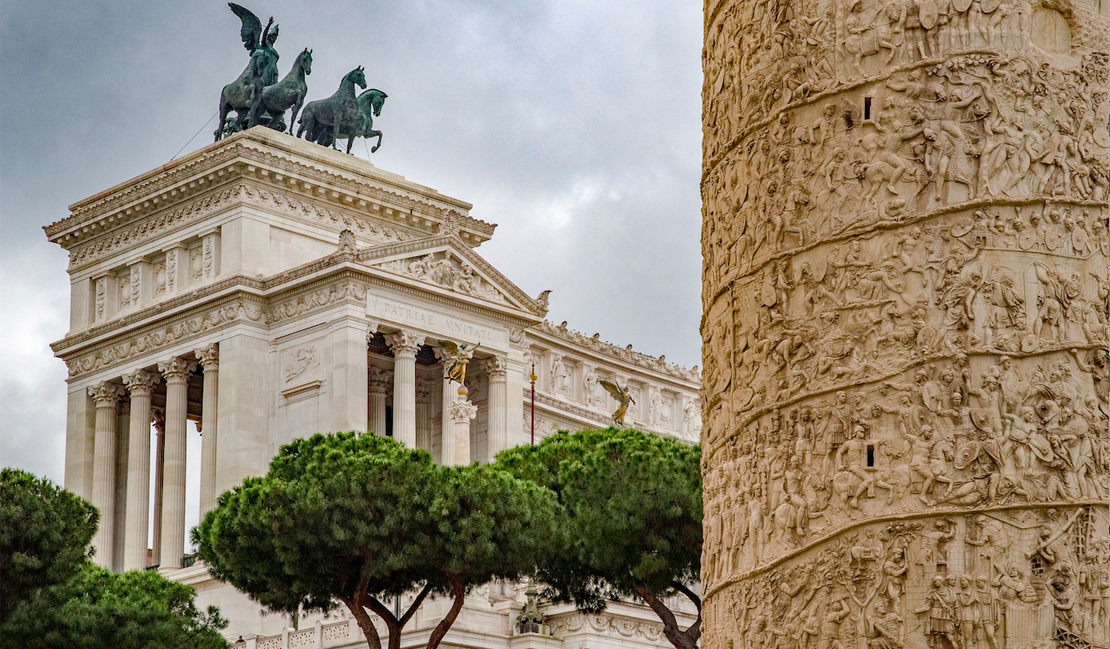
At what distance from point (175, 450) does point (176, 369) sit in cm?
226

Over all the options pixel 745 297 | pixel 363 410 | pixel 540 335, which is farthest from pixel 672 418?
pixel 745 297

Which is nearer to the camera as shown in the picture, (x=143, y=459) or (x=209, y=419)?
(x=209, y=419)

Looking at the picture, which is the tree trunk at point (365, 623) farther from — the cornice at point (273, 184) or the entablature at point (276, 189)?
the cornice at point (273, 184)

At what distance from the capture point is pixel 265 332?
55.4 m

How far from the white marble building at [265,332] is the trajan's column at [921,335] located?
121 ft

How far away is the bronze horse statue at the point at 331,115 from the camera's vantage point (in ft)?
202

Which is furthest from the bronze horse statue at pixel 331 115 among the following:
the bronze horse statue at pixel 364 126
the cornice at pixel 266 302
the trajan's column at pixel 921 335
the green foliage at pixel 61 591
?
the trajan's column at pixel 921 335

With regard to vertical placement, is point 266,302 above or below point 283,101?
below

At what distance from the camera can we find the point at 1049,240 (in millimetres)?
11688

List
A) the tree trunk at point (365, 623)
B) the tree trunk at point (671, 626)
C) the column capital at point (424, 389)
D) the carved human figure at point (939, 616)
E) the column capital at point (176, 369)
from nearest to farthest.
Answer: the carved human figure at point (939, 616)
the tree trunk at point (671, 626)
the tree trunk at point (365, 623)
the column capital at point (176, 369)
the column capital at point (424, 389)

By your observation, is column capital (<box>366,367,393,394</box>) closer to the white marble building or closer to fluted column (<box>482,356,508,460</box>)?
the white marble building

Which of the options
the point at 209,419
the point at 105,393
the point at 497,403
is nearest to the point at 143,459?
the point at 105,393

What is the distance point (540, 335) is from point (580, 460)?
2152 centimetres

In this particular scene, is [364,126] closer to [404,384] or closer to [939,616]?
[404,384]
